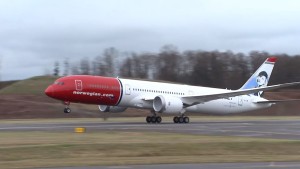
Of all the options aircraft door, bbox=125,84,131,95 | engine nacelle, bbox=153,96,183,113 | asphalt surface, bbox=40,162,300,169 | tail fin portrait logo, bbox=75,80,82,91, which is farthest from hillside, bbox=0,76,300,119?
asphalt surface, bbox=40,162,300,169

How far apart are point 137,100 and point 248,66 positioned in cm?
10812

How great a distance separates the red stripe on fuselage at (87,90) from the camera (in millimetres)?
48500

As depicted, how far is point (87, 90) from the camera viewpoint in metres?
48.5

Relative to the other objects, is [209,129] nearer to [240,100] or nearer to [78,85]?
[78,85]

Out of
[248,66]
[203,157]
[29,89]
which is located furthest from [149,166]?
[248,66]

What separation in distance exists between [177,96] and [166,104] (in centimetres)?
316

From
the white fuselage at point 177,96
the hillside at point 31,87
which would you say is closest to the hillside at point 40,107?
the hillside at point 31,87

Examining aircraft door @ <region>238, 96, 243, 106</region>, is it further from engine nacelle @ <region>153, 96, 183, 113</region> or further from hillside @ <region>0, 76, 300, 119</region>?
hillside @ <region>0, 76, 300, 119</region>

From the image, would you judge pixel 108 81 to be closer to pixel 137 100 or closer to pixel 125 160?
pixel 137 100

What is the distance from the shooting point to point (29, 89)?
101m

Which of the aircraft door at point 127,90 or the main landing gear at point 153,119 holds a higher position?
the aircraft door at point 127,90

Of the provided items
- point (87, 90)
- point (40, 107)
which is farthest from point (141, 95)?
point (40, 107)

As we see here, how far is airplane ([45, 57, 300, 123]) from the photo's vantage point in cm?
4872

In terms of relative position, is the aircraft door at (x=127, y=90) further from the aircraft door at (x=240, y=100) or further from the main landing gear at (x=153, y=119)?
the aircraft door at (x=240, y=100)
